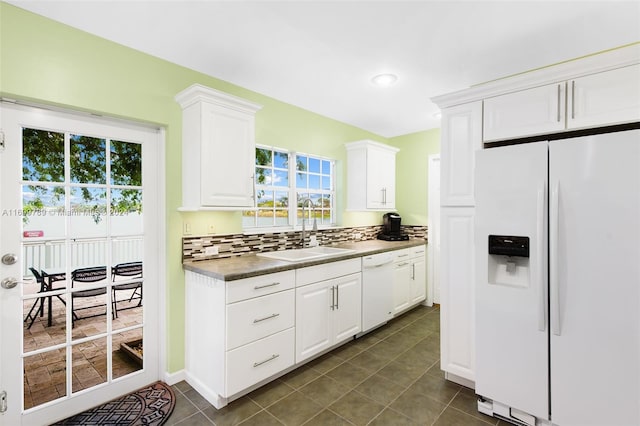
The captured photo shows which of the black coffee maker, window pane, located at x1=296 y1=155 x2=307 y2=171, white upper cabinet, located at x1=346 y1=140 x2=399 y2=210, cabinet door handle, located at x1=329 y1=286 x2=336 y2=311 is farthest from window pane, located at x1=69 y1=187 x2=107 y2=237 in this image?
the black coffee maker

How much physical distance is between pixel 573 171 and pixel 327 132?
259 cm

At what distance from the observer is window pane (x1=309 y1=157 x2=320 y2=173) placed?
148 inches

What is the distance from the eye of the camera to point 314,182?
12.5 feet

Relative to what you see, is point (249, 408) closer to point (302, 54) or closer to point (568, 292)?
point (568, 292)

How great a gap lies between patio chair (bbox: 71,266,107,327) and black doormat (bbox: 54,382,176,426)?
594mm

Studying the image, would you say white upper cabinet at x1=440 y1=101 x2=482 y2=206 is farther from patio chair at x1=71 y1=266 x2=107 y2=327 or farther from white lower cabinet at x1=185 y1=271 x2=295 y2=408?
patio chair at x1=71 y1=266 x2=107 y2=327

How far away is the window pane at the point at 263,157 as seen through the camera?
316cm

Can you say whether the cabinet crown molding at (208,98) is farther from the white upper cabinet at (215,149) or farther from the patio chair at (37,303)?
the patio chair at (37,303)

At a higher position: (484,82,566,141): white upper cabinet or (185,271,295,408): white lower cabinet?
(484,82,566,141): white upper cabinet

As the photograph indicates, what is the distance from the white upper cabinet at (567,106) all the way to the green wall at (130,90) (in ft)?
6.57

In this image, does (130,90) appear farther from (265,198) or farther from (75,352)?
(75,352)

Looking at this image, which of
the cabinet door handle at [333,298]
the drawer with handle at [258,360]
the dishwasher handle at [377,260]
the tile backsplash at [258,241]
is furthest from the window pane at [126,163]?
the dishwasher handle at [377,260]

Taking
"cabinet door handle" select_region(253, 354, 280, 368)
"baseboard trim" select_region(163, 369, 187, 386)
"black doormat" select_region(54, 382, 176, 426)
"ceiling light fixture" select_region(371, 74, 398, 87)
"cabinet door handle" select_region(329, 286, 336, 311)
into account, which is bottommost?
"black doormat" select_region(54, 382, 176, 426)

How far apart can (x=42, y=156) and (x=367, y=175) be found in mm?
3110
